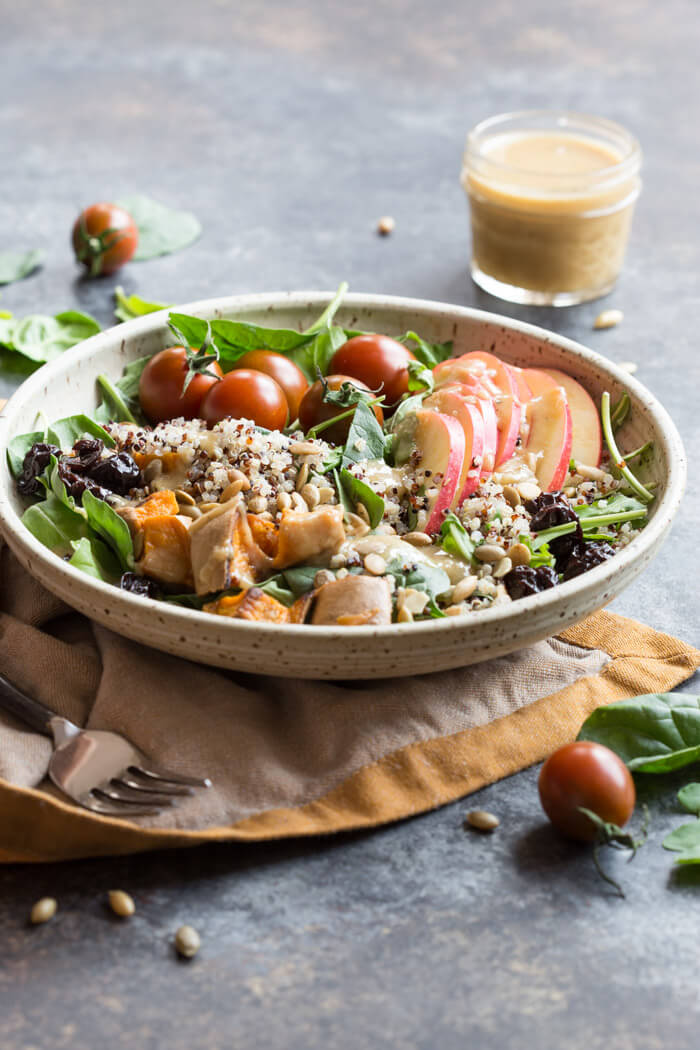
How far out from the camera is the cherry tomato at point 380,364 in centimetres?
350

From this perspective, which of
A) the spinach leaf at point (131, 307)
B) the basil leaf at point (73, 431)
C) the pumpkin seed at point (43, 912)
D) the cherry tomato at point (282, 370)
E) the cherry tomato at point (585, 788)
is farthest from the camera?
the spinach leaf at point (131, 307)

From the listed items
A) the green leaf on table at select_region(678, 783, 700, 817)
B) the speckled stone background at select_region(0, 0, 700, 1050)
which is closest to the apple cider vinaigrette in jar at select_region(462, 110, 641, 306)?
the speckled stone background at select_region(0, 0, 700, 1050)

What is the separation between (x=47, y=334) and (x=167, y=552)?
6.31 feet

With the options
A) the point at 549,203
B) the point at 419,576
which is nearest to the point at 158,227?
the point at 549,203

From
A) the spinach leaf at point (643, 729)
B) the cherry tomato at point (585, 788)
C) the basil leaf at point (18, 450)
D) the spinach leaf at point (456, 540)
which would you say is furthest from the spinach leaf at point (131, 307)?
the cherry tomato at point (585, 788)

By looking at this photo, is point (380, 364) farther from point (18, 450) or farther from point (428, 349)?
point (18, 450)

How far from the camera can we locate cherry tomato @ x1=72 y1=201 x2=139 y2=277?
4.92 meters

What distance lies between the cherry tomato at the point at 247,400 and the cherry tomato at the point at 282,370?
106 mm

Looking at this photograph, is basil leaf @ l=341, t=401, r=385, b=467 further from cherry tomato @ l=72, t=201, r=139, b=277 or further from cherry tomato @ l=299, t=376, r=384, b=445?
cherry tomato @ l=72, t=201, r=139, b=277

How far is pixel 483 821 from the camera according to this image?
2479 mm

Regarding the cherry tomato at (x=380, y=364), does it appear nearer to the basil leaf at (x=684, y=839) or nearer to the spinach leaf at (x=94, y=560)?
the spinach leaf at (x=94, y=560)

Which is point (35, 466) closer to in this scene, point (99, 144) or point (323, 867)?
point (323, 867)

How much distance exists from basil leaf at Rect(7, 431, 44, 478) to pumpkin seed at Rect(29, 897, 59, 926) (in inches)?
48.0

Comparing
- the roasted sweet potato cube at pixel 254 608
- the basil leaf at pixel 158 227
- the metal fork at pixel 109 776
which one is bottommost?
the basil leaf at pixel 158 227
